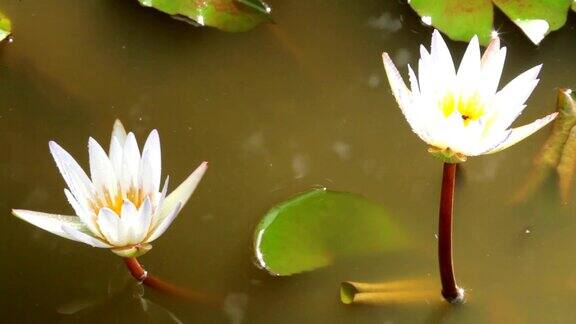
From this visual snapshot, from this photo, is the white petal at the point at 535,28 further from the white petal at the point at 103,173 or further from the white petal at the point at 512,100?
the white petal at the point at 103,173

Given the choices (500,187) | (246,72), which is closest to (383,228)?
(500,187)

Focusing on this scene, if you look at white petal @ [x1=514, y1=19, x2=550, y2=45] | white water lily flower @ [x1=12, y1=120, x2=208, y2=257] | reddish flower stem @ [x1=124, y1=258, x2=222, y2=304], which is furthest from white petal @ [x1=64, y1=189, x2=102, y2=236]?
white petal @ [x1=514, y1=19, x2=550, y2=45]

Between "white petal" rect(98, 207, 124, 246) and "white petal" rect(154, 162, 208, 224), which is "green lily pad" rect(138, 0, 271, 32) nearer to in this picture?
"white petal" rect(154, 162, 208, 224)

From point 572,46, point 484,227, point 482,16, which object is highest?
point 482,16

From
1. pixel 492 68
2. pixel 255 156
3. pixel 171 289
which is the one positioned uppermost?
pixel 492 68

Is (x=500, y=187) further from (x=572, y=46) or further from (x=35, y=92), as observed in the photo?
(x=35, y=92)

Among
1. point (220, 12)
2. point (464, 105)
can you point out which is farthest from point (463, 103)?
point (220, 12)

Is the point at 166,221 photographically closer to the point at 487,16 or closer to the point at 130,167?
the point at 130,167
